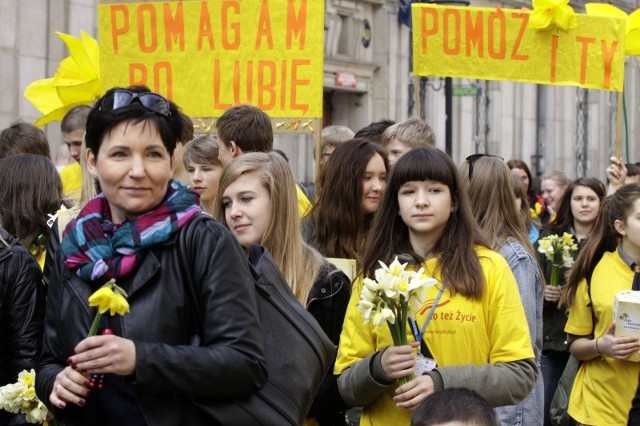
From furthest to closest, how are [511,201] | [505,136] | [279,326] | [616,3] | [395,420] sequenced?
[616,3] < [505,136] < [511,201] < [395,420] < [279,326]

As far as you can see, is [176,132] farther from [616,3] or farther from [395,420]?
[616,3]

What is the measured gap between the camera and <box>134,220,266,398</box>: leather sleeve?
3371 mm

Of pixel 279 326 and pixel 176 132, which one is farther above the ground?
pixel 176 132

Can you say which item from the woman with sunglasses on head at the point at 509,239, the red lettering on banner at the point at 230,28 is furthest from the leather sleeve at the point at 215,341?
the red lettering on banner at the point at 230,28

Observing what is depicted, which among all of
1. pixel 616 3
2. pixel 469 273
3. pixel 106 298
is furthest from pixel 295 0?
pixel 616 3

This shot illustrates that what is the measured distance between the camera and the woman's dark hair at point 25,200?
5754 mm

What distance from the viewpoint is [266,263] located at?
3.82m

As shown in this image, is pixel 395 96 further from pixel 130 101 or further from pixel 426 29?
pixel 130 101

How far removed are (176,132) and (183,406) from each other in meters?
0.81

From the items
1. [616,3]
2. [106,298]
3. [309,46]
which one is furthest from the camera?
[616,3]

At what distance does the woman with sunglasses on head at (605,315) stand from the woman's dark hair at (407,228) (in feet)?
5.27

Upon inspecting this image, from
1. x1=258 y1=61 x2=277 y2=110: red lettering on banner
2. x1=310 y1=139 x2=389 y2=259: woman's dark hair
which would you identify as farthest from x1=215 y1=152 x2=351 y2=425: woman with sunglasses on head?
x1=258 y1=61 x2=277 y2=110: red lettering on banner

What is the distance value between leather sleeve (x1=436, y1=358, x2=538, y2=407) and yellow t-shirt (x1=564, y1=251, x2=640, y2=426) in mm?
1814

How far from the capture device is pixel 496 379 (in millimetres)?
4641
